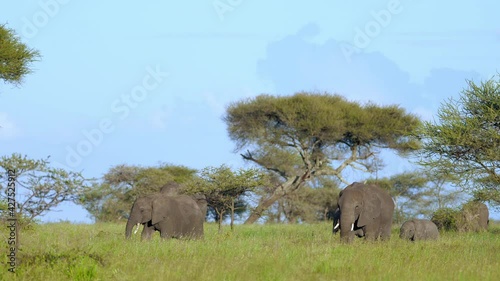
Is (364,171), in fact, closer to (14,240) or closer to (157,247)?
(157,247)

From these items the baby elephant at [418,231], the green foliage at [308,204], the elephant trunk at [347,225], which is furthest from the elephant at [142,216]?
the green foliage at [308,204]

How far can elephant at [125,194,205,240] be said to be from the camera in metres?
21.3

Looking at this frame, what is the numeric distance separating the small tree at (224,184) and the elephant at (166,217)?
6058 mm

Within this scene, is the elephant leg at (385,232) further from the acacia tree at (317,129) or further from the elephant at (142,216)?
the acacia tree at (317,129)

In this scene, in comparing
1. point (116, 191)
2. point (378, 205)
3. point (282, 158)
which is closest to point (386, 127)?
point (282, 158)

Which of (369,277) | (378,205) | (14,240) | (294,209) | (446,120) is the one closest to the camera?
(369,277)

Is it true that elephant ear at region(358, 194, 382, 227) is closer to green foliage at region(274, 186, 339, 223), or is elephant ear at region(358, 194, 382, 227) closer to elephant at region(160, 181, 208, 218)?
elephant at region(160, 181, 208, 218)


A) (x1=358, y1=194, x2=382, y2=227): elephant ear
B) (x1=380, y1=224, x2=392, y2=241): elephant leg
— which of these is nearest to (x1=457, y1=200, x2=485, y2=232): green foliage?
(x1=380, y1=224, x2=392, y2=241): elephant leg

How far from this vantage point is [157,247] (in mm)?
16359

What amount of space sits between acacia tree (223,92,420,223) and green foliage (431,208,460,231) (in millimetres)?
9921

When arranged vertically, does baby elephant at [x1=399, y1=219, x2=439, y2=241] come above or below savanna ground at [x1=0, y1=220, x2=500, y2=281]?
above

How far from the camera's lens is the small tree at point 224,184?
29172 millimetres

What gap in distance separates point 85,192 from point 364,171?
3292 cm

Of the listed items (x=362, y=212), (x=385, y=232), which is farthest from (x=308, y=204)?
(x=362, y=212)
